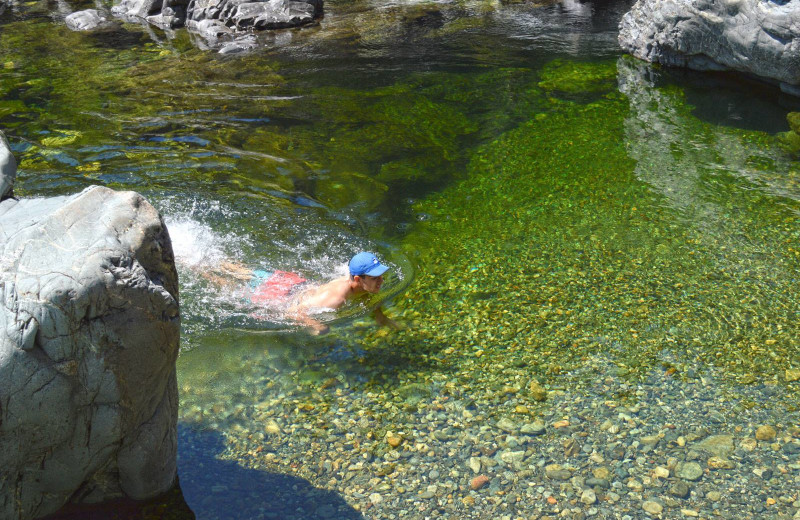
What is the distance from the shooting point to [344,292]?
20.0 ft

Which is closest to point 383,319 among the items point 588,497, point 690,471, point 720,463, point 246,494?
point 246,494

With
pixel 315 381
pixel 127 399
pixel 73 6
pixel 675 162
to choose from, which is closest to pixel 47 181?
pixel 315 381

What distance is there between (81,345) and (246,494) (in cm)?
140

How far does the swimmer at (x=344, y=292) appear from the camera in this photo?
5.90 metres

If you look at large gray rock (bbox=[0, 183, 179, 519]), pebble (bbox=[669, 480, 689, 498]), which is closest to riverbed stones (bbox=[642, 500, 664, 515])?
pebble (bbox=[669, 480, 689, 498])

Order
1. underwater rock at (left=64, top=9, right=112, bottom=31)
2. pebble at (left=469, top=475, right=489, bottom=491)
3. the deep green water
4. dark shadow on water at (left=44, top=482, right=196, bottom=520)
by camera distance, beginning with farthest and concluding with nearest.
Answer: underwater rock at (left=64, top=9, right=112, bottom=31) < the deep green water < pebble at (left=469, top=475, right=489, bottom=491) < dark shadow on water at (left=44, top=482, right=196, bottom=520)

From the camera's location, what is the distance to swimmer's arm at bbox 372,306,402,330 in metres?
5.89

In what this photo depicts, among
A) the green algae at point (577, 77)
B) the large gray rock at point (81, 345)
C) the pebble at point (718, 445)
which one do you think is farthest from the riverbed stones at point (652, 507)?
the green algae at point (577, 77)

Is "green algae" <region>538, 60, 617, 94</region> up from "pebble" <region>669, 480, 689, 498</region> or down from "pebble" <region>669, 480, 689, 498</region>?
up

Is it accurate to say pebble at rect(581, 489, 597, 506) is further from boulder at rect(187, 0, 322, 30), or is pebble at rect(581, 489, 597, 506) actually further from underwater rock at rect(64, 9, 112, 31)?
underwater rock at rect(64, 9, 112, 31)

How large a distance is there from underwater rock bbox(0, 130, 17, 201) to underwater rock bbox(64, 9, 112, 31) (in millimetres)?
13974

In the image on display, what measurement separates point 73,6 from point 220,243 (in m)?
15.9

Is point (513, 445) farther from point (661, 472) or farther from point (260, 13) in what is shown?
point (260, 13)

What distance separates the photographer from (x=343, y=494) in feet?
13.8
